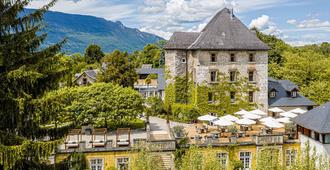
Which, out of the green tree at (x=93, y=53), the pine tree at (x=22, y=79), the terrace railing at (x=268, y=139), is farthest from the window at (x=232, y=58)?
the green tree at (x=93, y=53)

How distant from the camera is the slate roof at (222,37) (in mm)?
39125

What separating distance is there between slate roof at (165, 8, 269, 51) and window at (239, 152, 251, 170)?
49.7 feet

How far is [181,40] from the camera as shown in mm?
41156

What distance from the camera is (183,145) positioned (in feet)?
83.0

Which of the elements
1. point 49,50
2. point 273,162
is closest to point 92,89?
point 49,50

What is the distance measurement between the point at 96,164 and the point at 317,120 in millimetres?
15127

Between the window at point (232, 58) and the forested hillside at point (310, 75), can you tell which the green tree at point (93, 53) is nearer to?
the forested hillside at point (310, 75)

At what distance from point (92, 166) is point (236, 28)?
2349 centimetres

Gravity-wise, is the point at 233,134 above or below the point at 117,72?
Result: below

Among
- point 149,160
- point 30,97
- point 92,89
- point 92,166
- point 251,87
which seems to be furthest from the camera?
point 251,87

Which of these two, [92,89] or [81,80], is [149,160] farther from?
[81,80]

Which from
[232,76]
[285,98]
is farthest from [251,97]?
[285,98]

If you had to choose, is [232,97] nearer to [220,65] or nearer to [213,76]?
[213,76]

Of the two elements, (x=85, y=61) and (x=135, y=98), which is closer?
(x=135, y=98)
